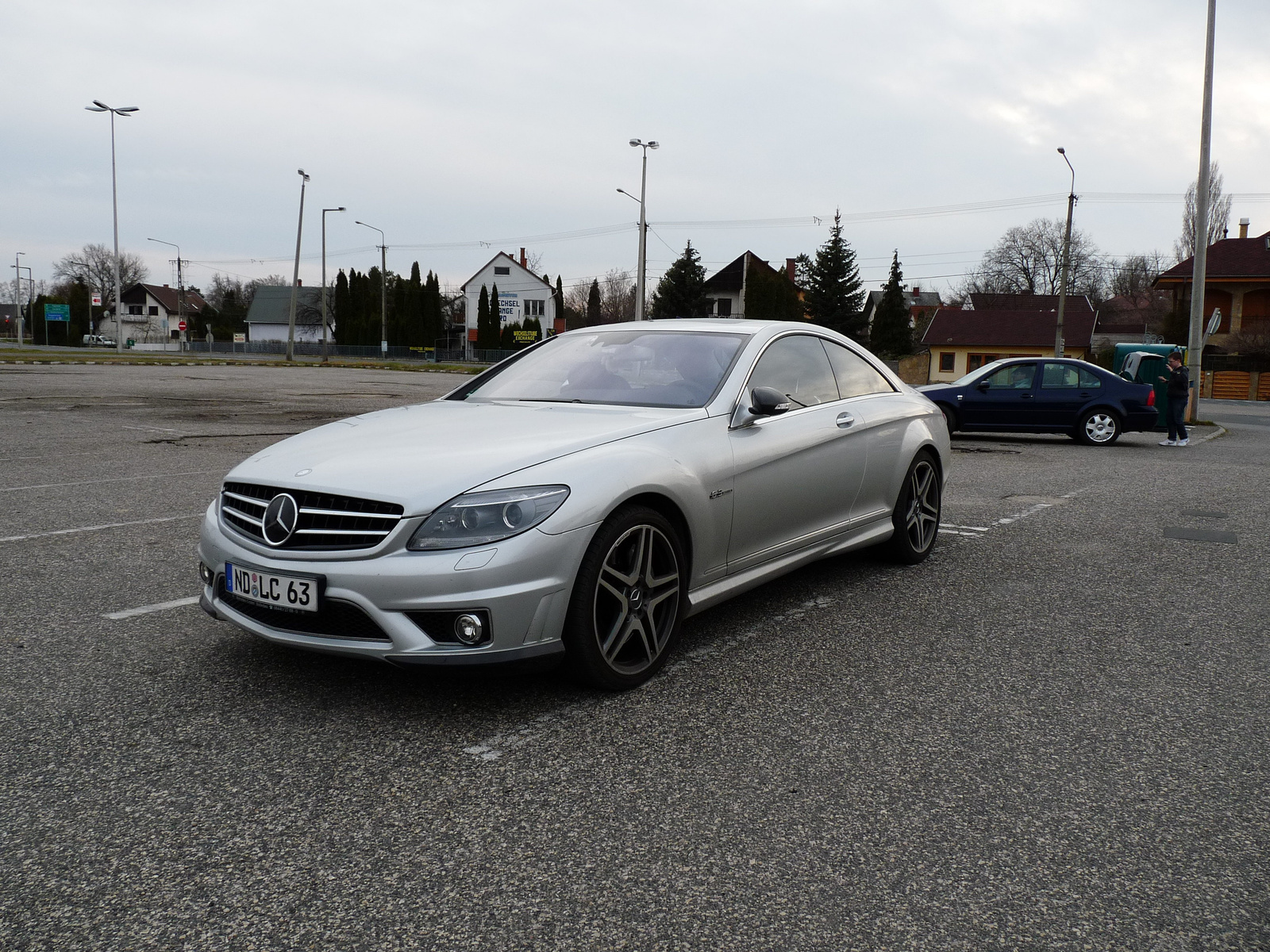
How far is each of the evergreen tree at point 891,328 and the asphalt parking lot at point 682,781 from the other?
6577 cm

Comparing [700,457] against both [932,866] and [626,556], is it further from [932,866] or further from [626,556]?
[932,866]

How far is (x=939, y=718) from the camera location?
147 inches

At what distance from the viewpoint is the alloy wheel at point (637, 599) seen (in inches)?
148

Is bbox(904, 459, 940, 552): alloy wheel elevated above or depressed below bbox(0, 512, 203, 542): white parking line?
above

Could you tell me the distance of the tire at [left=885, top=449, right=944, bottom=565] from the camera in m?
6.16

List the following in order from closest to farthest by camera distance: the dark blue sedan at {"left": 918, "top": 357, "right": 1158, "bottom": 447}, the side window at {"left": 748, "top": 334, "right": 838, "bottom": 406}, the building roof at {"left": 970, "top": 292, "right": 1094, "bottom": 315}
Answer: the side window at {"left": 748, "top": 334, "right": 838, "bottom": 406}
the dark blue sedan at {"left": 918, "top": 357, "right": 1158, "bottom": 447}
the building roof at {"left": 970, "top": 292, "right": 1094, "bottom": 315}

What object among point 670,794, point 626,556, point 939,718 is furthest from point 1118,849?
point 626,556

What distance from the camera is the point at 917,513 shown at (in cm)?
634

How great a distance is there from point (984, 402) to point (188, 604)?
46.5ft

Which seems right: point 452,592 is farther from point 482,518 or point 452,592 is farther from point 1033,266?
point 1033,266

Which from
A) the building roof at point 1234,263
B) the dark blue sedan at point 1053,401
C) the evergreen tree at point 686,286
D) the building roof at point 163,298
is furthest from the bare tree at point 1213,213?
the building roof at point 163,298

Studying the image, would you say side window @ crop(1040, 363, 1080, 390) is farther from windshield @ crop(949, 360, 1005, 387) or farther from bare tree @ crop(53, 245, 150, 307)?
bare tree @ crop(53, 245, 150, 307)

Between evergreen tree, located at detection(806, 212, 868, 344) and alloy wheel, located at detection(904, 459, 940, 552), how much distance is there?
5831cm

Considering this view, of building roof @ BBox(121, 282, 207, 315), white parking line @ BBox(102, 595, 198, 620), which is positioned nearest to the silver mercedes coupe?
white parking line @ BBox(102, 595, 198, 620)
